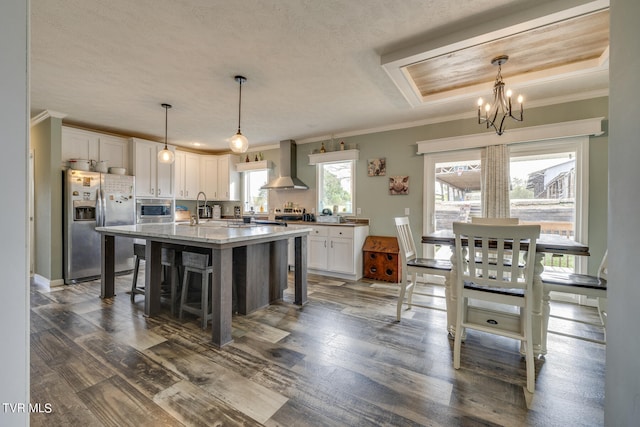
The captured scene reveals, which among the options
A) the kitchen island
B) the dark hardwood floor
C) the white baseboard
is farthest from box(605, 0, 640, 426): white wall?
the white baseboard

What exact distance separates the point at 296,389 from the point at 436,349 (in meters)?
1.19

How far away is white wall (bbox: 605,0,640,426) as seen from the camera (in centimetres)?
87

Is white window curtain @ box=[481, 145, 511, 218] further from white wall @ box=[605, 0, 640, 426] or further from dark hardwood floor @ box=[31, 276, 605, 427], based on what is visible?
white wall @ box=[605, 0, 640, 426]

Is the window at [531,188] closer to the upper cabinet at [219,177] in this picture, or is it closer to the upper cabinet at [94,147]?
the upper cabinet at [219,177]

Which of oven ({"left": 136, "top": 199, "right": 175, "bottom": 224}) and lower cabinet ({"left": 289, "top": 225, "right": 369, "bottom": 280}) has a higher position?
oven ({"left": 136, "top": 199, "right": 175, "bottom": 224})

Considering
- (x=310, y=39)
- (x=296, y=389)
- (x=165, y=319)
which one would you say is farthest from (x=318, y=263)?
(x=310, y=39)

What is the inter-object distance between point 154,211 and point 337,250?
11.7 ft

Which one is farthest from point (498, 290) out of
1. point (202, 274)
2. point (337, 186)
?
point (337, 186)

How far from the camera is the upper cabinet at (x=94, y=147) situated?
415 centimetres

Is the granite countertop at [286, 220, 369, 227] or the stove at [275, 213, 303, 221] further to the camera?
the stove at [275, 213, 303, 221]

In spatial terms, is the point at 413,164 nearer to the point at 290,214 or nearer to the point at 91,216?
the point at 290,214

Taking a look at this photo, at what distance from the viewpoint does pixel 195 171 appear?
19.7ft

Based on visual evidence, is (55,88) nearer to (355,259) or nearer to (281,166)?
(281,166)

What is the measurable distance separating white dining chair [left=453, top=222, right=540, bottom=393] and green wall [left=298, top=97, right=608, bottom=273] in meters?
2.12
